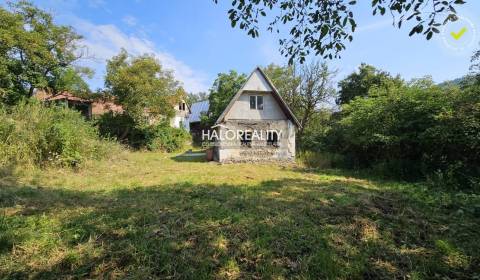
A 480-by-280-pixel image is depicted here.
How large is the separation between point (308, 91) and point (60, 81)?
20.1 metres

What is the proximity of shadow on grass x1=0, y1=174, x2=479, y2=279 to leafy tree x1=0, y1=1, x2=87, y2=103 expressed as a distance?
46.0 feet

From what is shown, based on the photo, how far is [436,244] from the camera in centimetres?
353

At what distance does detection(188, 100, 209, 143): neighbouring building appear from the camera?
31034 mm

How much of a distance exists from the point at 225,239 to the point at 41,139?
28.8 ft

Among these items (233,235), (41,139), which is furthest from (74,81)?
(233,235)

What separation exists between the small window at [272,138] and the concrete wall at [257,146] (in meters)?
0.19

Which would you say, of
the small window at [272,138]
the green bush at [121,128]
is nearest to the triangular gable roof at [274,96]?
the small window at [272,138]

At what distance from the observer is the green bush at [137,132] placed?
20.5m

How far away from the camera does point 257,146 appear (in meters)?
15.0

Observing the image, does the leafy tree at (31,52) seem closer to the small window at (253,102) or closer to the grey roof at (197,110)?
the small window at (253,102)

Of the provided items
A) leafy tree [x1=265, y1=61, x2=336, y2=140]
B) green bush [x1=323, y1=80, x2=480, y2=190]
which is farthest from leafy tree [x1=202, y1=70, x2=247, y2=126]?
green bush [x1=323, y1=80, x2=480, y2=190]

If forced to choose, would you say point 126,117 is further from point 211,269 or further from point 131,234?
point 211,269

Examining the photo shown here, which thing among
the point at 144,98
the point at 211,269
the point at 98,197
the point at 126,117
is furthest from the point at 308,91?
the point at 211,269

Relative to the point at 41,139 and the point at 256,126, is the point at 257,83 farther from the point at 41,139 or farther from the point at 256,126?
the point at 41,139
